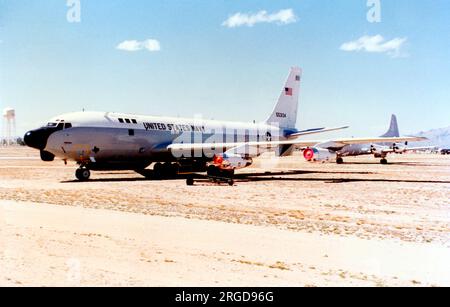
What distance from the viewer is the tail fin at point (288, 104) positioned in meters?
40.1

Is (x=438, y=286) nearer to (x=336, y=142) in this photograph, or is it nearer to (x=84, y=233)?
(x=84, y=233)

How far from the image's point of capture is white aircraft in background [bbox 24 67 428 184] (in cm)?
2603

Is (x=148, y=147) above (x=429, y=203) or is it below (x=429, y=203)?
above

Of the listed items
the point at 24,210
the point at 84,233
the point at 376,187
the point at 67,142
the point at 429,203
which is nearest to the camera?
the point at 84,233

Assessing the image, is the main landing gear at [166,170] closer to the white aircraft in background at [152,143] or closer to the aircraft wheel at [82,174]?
the white aircraft in background at [152,143]

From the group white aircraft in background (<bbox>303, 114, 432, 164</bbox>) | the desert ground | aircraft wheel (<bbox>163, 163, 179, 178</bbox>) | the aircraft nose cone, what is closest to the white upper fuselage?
the aircraft nose cone

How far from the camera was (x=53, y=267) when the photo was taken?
23.5ft

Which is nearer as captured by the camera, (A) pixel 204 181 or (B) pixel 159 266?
(B) pixel 159 266

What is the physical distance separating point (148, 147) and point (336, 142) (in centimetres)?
1324

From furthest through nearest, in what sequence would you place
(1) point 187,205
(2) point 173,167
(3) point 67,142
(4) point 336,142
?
1. (2) point 173,167
2. (4) point 336,142
3. (3) point 67,142
4. (1) point 187,205

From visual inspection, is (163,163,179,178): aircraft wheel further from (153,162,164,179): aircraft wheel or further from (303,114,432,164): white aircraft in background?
(303,114,432,164): white aircraft in background

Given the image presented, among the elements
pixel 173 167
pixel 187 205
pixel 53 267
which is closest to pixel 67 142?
pixel 173 167

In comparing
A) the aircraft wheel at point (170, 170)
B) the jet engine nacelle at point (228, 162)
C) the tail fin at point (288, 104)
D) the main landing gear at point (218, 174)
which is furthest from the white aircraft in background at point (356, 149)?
the aircraft wheel at point (170, 170)

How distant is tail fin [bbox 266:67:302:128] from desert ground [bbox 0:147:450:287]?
22867 millimetres
